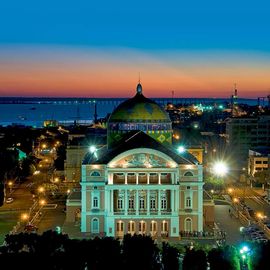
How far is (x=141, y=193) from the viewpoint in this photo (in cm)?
3503


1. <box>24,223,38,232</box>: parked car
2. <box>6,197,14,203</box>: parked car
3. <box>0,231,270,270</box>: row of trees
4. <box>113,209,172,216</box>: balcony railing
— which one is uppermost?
<box>6,197,14,203</box>: parked car

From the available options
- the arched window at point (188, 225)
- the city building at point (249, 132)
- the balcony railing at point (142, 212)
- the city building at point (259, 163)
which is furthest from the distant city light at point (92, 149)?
the city building at point (249, 132)

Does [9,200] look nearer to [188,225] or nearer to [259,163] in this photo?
[188,225]

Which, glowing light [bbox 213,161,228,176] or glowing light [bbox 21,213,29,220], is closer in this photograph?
glowing light [bbox 21,213,29,220]

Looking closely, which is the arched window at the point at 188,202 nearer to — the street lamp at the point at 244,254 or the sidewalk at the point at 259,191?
the street lamp at the point at 244,254

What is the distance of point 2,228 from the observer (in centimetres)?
3575

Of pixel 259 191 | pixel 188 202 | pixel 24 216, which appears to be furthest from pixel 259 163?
pixel 24 216

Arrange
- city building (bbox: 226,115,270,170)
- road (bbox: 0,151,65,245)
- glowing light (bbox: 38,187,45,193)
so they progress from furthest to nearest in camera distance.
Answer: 1. city building (bbox: 226,115,270,170)
2. glowing light (bbox: 38,187,45,193)
3. road (bbox: 0,151,65,245)

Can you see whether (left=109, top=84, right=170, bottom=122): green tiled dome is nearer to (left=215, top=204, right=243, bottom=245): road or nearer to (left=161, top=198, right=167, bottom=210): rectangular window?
(left=161, top=198, right=167, bottom=210): rectangular window

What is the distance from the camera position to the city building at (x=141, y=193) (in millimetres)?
34812

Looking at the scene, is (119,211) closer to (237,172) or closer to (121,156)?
(121,156)

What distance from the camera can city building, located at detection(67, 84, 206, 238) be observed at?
34.8 metres

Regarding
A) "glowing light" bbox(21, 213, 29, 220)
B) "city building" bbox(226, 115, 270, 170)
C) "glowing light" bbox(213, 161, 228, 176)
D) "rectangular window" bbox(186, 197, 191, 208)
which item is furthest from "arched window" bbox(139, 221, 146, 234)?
"city building" bbox(226, 115, 270, 170)

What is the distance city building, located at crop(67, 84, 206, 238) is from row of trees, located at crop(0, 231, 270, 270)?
27.9ft
